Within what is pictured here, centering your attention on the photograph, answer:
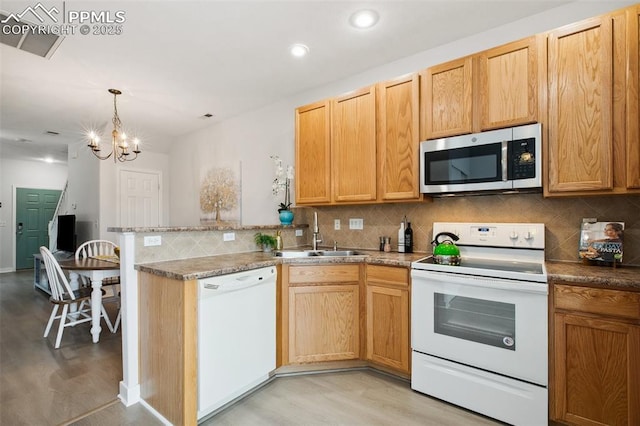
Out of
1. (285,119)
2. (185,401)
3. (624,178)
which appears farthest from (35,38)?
(624,178)

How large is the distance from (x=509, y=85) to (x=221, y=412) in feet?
9.49

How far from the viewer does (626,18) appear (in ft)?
5.48

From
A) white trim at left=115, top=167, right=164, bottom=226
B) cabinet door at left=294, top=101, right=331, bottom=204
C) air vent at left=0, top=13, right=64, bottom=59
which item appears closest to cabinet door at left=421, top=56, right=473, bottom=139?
cabinet door at left=294, top=101, right=331, bottom=204

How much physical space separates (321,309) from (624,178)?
2.09 m

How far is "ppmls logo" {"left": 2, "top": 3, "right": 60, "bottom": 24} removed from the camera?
2.03m

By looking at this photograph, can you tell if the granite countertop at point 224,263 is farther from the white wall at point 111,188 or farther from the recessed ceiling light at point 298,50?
the white wall at point 111,188

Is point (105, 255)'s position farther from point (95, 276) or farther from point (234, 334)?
point (234, 334)

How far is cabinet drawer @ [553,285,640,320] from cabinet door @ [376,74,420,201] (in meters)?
1.10

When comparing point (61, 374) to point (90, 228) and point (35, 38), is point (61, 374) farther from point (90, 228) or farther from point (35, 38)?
point (90, 228)

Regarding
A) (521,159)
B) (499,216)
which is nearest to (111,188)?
(499,216)

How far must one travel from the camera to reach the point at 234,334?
193 cm

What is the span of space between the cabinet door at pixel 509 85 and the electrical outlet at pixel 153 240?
2.43 meters

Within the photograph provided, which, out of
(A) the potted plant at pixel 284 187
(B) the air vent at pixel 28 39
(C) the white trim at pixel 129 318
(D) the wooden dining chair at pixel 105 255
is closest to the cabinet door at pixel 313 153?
(A) the potted plant at pixel 284 187

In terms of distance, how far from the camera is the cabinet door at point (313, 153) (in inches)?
112
